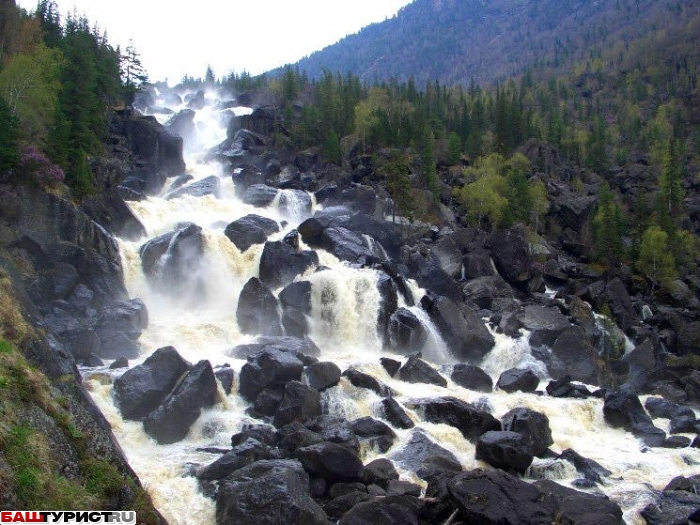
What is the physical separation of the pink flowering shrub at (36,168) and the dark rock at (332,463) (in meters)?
29.8

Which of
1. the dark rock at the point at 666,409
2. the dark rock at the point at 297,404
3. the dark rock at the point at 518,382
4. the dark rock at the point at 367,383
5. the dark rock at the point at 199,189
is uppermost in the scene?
the dark rock at the point at 199,189

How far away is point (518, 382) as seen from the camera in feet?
126

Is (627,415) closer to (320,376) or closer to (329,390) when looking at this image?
(329,390)

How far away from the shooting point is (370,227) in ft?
196

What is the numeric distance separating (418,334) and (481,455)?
1731 centimetres

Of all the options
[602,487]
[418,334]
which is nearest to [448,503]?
[602,487]

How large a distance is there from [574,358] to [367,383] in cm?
2048

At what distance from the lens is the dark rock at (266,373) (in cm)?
2983

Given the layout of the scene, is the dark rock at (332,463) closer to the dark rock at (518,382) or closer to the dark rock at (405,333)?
the dark rock at (518,382)

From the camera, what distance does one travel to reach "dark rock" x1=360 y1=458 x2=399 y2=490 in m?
23.2

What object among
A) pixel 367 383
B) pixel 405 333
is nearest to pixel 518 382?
pixel 405 333

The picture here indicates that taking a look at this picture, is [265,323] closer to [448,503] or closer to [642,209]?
[448,503]

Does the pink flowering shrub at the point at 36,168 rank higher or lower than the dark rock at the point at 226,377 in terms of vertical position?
higher

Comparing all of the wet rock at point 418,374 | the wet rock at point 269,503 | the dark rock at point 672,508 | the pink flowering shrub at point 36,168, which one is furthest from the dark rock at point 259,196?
the dark rock at point 672,508
